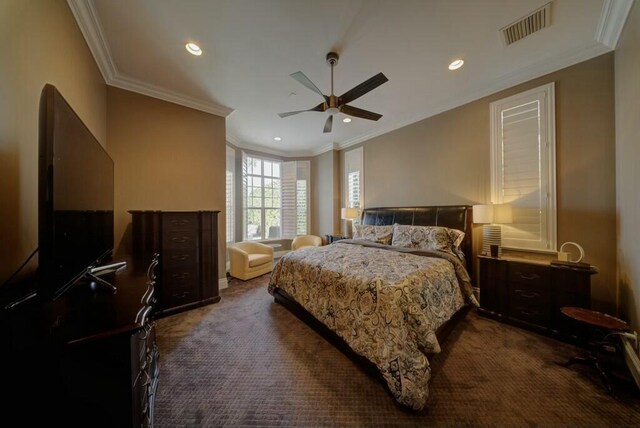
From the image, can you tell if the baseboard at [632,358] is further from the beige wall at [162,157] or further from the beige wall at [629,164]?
the beige wall at [162,157]

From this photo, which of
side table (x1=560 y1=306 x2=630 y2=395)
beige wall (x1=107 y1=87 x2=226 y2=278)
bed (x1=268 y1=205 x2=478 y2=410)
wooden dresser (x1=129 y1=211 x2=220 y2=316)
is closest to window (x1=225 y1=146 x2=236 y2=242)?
beige wall (x1=107 y1=87 x2=226 y2=278)

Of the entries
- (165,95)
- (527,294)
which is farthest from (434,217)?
(165,95)

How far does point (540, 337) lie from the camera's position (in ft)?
7.23

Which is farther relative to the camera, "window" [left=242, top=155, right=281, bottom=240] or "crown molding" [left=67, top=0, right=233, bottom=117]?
"window" [left=242, top=155, right=281, bottom=240]

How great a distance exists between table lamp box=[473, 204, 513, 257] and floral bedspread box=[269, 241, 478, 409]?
24.3 inches

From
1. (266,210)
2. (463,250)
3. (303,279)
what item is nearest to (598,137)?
(463,250)

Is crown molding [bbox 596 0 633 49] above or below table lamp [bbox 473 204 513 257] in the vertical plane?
above

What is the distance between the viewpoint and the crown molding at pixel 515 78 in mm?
2289

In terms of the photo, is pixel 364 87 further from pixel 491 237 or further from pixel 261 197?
pixel 261 197

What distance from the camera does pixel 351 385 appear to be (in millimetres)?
1653

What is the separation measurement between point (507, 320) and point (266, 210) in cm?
495

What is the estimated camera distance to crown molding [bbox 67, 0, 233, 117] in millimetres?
1823

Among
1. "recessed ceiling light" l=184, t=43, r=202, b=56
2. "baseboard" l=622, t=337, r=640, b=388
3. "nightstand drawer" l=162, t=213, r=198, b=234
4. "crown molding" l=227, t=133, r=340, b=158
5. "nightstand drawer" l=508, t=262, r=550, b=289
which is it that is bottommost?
"baseboard" l=622, t=337, r=640, b=388

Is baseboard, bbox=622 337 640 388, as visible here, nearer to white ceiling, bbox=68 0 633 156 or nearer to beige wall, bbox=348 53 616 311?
beige wall, bbox=348 53 616 311
